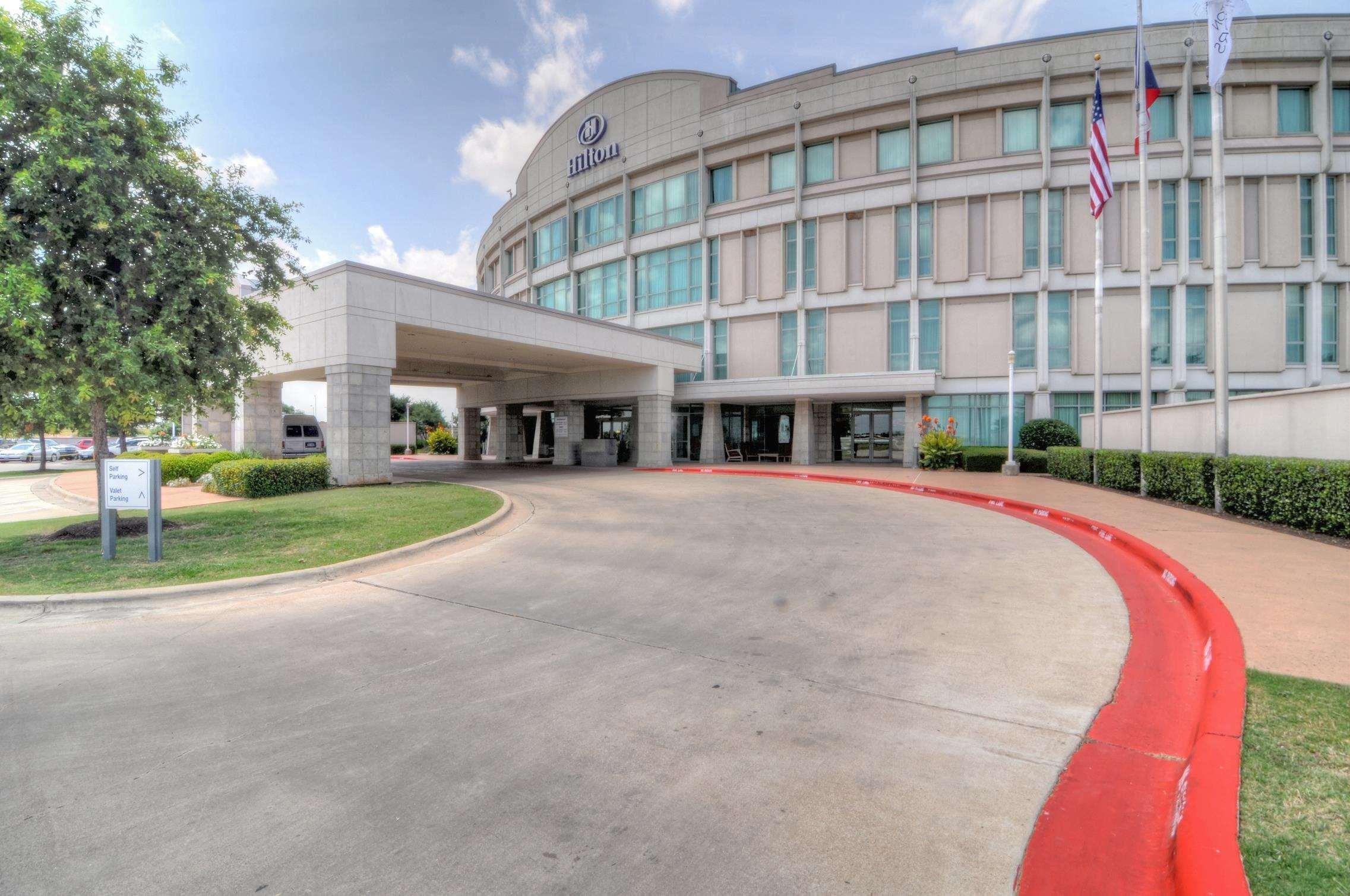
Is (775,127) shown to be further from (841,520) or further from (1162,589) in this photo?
(1162,589)

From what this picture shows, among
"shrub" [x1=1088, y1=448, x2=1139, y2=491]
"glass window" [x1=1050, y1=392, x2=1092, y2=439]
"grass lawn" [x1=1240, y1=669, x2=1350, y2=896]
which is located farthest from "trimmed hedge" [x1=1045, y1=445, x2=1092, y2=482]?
"grass lawn" [x1=1240, y1=669, x2=1350, y2=896]

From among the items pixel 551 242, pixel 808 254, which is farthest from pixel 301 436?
pixel 808 254

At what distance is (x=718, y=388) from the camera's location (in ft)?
98.9

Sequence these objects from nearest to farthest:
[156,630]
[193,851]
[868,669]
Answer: [193,851] < [868,669] < [156,630]

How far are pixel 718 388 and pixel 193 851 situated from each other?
28.3 m

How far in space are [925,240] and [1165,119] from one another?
11.1 m

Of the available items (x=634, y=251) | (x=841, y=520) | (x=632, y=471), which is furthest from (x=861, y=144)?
(x=841, y=520)

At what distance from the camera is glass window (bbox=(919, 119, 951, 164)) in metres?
28.5

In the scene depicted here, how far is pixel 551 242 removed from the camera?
1615 inches

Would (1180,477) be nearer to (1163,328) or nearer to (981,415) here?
(981,415)

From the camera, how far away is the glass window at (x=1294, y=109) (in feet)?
85.3

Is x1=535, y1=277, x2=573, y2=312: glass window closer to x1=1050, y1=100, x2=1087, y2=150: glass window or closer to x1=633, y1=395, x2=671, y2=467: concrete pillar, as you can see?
x1=633, y1=395, x2=671, y2=467: concrete pillar

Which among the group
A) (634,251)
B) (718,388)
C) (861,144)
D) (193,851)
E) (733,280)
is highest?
(861,144)

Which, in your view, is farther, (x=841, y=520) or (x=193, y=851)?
(x=841, y=520)
